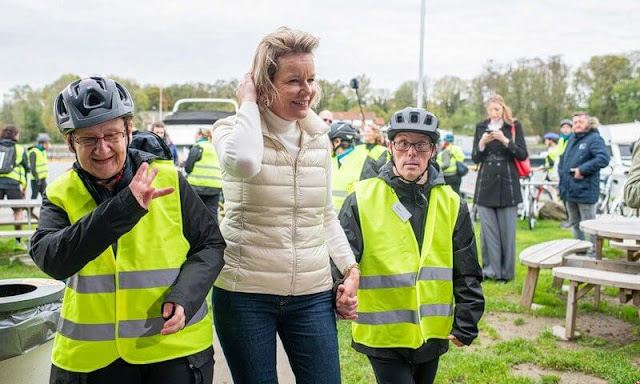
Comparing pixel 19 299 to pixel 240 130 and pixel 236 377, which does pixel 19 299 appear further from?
pixel 240 130

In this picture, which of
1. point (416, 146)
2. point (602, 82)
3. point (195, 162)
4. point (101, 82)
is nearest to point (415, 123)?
point (416, 146)

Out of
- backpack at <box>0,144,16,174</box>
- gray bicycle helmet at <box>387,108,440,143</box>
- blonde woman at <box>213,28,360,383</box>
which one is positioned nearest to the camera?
blonde woman at <box>213,28,360,383</box>

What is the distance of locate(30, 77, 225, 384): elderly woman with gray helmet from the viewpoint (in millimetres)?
2035

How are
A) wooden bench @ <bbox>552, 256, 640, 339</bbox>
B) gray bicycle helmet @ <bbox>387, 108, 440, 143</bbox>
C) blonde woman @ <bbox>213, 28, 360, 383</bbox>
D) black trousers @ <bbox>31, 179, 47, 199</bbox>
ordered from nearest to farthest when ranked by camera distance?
blonde woman @ <bbox>213, 28, 360, 383</bbox> → gray bicycle helmet @ <bbox>387, 108, 440, 143</bbox> → wooden bench @ <bbox>552, 256, 640, 339</bbox> → black trousers @ <bbox>31, 179, 47, 199</bbox>

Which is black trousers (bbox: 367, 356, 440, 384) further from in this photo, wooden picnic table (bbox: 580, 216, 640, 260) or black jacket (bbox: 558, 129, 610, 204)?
black jacket (bbox: 558, 129, 610, 204)

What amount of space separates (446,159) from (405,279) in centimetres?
988

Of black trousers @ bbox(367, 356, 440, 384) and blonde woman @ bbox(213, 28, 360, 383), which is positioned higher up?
blonde woman @ bbox(213, 28, 360, 383)

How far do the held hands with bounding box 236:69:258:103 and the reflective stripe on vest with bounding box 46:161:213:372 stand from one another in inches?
21.6

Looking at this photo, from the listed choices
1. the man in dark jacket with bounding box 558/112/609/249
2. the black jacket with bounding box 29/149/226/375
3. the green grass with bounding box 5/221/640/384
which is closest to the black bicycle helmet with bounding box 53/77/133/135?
the black jacket with bounding box 29/149/226/375

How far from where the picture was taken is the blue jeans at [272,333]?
7.72ft

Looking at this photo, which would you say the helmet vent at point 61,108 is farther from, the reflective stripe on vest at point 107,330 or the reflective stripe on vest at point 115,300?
the reflective stripe on vest at point 107,330

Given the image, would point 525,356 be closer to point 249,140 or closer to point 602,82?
point 249,140

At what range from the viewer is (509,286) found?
24.5 ft

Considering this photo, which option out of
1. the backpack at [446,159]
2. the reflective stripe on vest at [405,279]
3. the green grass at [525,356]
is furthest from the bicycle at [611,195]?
the reflective stripe on vest at [405,279]
